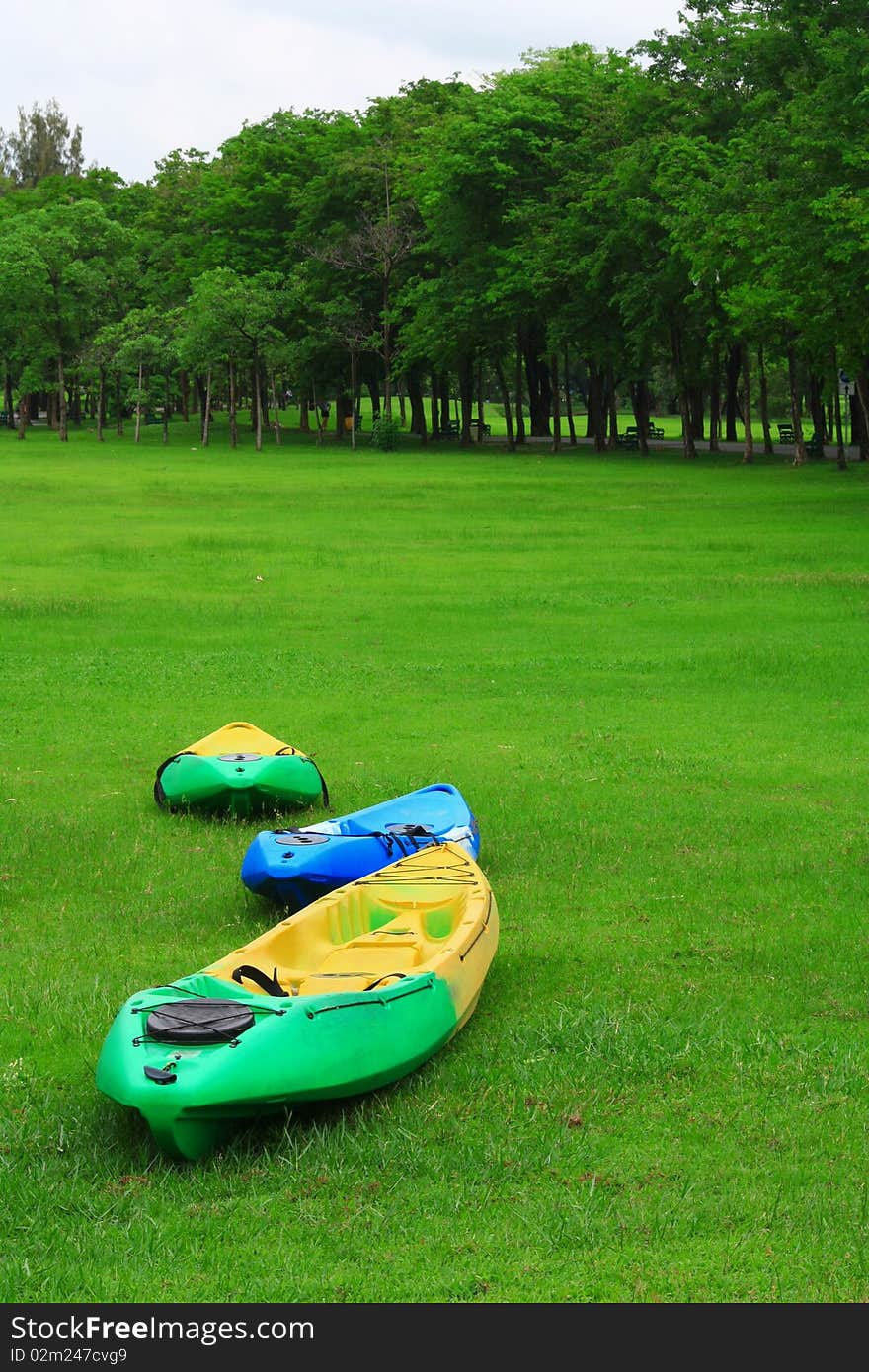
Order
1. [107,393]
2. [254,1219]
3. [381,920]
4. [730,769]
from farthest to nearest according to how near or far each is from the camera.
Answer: [107,393] < [730,769] < [381,920] < [254,1219]

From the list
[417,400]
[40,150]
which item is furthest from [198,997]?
[40,150]

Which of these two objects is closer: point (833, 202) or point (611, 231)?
point (833, 202)

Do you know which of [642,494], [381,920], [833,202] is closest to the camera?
[381,920]

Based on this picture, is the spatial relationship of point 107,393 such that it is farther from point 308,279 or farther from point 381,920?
point 381,920

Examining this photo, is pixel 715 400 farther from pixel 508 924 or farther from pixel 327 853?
pixel 508 924

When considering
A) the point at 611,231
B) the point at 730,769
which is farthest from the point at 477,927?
the point at 611,231

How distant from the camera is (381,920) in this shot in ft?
28.1

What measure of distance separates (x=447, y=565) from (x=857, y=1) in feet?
62.1

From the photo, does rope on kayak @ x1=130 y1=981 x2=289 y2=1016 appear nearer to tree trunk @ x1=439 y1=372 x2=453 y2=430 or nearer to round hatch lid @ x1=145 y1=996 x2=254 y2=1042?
round hatch lid @ x1=145 y1=996 x2=254 y2=1042

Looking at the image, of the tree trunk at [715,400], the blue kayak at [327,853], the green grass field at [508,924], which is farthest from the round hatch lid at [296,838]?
the tree trunk at [715,400]

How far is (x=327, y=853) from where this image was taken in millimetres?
9445

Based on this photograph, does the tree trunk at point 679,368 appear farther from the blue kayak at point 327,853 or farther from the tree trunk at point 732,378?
the blue kayak at point 327,853

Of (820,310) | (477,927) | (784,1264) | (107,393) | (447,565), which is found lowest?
(784,1264)

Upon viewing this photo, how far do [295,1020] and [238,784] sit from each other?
5573 mm
